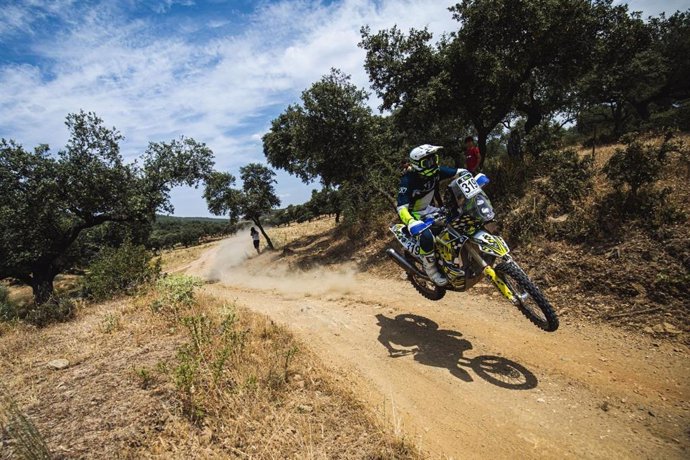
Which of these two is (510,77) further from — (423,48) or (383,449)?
(383,449)

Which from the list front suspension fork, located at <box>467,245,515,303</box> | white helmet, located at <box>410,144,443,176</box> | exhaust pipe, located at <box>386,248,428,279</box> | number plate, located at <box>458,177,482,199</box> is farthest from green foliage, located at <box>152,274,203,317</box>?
number plate, located at <box>458,177,482,199</box>

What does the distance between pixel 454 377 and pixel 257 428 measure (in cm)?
338

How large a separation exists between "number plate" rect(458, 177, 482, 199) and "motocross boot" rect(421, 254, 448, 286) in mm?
1624

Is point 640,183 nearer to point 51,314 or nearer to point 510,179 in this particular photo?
point 510,179

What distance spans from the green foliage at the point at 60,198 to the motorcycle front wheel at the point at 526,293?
66.2ft

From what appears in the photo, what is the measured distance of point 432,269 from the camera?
704cm

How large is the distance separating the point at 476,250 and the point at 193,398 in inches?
198

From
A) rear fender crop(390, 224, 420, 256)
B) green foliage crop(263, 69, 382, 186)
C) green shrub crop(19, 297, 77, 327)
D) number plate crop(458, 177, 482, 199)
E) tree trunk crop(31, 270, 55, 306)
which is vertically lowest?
tree trunk crop(31, 270, 55, 306)

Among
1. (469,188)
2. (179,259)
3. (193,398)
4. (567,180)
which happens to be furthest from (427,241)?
(179,259)

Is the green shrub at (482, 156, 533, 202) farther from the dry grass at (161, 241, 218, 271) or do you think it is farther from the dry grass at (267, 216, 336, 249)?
the dry grass at (161, 241, 218, 271)

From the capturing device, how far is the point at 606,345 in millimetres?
6117

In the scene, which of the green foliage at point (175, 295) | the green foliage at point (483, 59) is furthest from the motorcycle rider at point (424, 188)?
the green foliage at point (483, 59)

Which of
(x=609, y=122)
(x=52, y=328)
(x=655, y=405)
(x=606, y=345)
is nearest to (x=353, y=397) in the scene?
(x=655, y=405)

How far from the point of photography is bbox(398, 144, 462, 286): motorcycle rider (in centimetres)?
679
